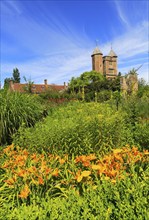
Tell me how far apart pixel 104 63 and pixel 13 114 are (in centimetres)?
5308

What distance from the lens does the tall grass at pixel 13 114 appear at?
5461mm

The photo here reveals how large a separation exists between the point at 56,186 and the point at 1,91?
462cm

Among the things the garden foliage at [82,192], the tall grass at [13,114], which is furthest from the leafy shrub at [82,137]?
the tall grass at [13,114]

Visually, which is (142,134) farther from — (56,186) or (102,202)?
(102,202)

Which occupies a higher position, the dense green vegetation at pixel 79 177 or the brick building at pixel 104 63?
the brick building at pixel 104 63

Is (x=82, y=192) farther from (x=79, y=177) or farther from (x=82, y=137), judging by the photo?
(x=82, y=137)

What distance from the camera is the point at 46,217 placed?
1.65 m

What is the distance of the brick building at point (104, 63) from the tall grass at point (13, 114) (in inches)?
1977

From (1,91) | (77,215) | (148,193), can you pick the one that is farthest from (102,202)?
(1,91)

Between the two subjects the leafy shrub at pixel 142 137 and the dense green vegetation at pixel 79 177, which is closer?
the dense green vegetation at pixel 79 177

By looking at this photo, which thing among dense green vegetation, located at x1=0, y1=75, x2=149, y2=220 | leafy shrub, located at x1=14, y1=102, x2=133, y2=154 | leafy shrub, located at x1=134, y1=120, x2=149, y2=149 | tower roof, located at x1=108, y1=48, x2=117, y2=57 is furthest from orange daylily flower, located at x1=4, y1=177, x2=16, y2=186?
tower roof, located at x1=108, y1=48, x2=117, y2=57

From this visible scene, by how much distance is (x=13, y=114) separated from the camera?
553cm

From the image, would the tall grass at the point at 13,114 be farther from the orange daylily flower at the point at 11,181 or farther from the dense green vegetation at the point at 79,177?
the orange daylily flower at the point at 11,181

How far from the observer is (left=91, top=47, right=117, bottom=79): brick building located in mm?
55969
